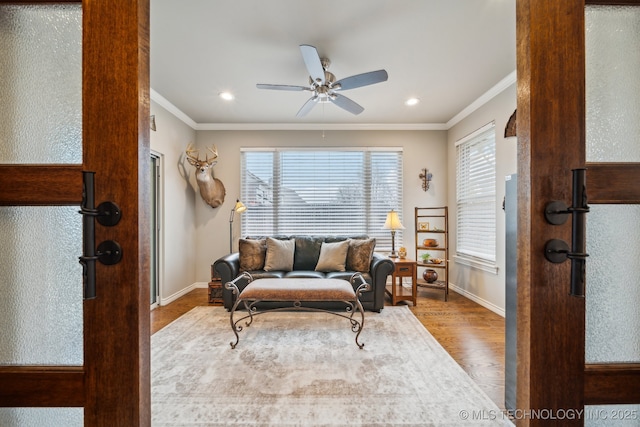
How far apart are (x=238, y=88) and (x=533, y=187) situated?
11.5 ft

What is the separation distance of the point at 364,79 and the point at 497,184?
2206 mm

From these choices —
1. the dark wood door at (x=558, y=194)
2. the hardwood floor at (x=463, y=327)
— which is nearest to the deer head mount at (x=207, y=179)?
the hardwood floor at (x=463, y=327)

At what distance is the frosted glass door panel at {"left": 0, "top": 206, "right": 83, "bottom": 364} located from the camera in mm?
662

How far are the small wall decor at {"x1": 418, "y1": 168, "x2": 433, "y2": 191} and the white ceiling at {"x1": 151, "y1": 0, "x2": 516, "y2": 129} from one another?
108cm

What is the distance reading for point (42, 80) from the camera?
68cm

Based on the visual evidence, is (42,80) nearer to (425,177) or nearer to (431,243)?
(431,243)

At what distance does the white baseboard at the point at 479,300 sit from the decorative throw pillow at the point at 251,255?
2985mm

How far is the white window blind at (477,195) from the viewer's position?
367 cm

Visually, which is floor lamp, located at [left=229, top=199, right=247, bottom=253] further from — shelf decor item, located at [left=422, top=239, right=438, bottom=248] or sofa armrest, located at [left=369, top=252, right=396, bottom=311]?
shelf decor item, located at [left=422, top=239, right=438, bottom=248]

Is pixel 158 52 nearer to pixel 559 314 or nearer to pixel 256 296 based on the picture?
pixel 256 296

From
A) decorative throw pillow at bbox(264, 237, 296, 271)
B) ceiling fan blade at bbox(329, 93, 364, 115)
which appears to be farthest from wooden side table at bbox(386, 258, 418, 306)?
ceiling fan blade at bbox(329, 93, 364, 115)

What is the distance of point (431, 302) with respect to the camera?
3.95 m

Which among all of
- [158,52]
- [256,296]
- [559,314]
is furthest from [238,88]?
[559,314]

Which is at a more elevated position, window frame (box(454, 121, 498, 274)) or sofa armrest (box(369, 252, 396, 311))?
window frame (box(454, 121, 498, 274))
